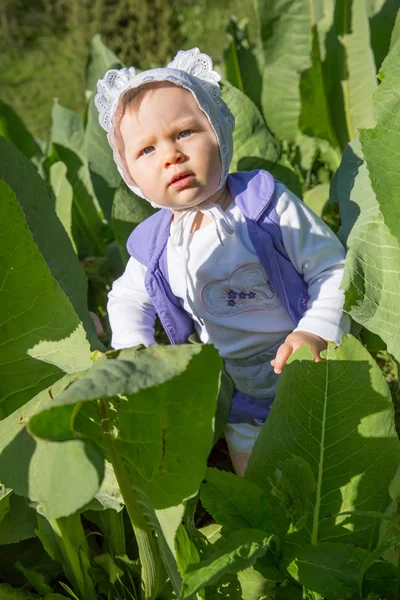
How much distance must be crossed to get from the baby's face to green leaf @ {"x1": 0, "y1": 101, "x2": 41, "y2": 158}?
1.00 m

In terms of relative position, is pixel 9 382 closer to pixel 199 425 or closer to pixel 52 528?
pixel 52 528

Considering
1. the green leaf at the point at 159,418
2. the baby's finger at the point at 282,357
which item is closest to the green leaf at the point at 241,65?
the baby's finger at the point at 282,357

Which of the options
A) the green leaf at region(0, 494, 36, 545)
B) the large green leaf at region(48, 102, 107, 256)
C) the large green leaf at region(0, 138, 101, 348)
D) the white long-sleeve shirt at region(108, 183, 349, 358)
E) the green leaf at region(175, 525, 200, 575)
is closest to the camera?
the green leaf at region(175, 525, 200, 575)

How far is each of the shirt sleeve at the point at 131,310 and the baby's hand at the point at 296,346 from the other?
302 mm

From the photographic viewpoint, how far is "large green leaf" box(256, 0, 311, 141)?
6.57 feet

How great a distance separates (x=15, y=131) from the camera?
85.8 inches

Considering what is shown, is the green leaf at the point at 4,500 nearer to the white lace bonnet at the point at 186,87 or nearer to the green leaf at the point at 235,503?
the green leaf at the point at 235,503

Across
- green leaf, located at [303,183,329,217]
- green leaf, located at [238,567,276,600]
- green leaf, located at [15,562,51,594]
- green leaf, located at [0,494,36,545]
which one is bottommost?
green leaf, located at [15,562,51,594]

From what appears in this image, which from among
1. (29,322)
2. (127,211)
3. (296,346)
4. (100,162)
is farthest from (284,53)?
(29,322)

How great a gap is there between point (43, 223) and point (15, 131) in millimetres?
885

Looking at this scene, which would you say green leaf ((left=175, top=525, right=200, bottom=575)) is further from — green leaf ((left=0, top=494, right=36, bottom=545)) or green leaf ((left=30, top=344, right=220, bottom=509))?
green leaf ((left=0, top=494, right=36, bottom=545))

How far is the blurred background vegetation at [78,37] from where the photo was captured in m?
7.33

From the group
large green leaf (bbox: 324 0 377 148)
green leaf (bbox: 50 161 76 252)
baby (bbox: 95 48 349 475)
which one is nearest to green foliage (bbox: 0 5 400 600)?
baby (bbox: 95 48 349 475)

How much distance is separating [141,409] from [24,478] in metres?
0.16
